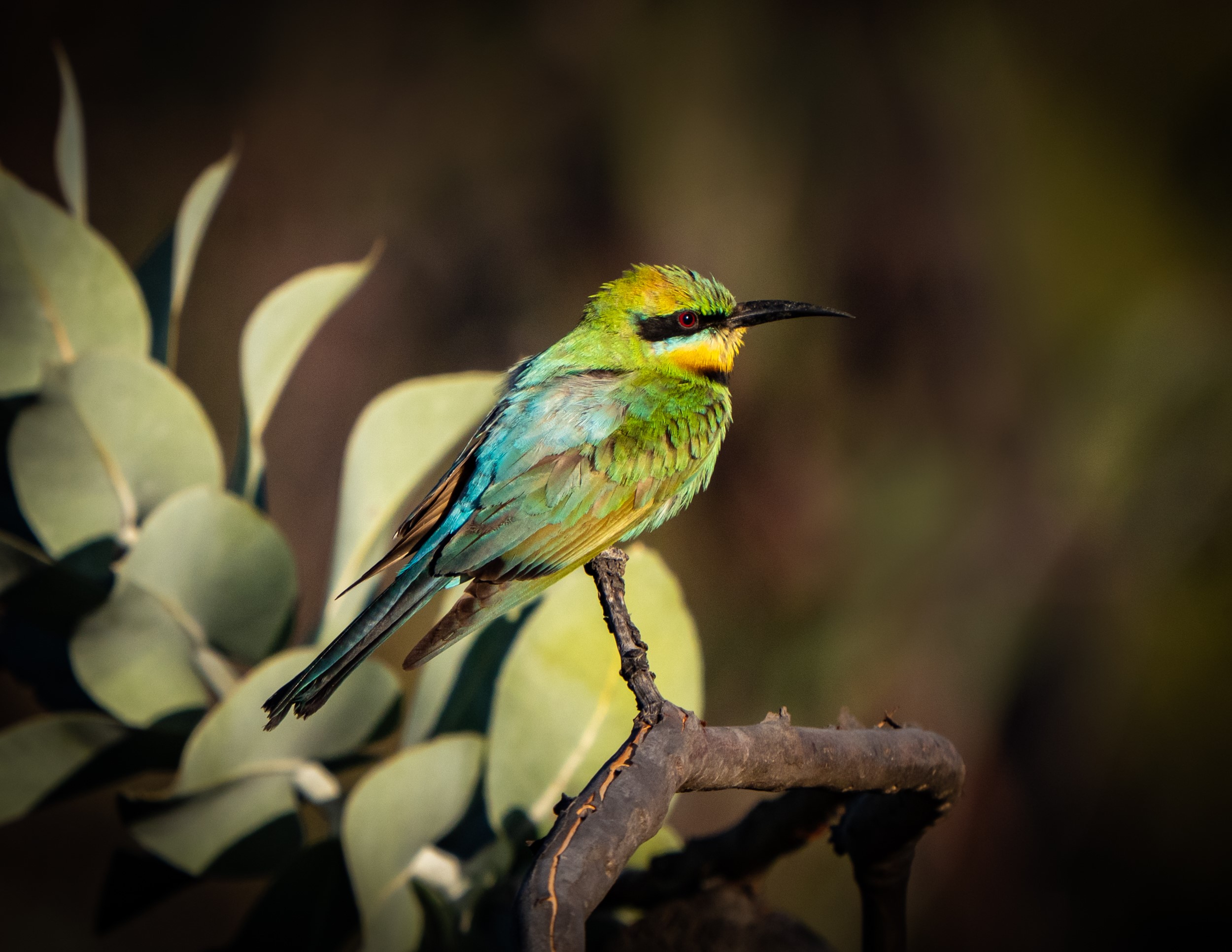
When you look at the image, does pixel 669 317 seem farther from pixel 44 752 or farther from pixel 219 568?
pixel 44 752

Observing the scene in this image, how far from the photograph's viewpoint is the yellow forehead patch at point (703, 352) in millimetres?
798

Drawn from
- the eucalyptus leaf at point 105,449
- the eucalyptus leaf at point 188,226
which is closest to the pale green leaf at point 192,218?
the eucalyptus leaf at point 188,226

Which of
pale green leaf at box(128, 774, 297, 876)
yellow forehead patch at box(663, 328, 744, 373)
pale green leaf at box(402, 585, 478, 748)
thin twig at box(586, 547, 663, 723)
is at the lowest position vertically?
pale green leaf at box(128, 774, 297, 876)

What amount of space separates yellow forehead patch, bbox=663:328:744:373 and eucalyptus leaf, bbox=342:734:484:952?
33 centimetres

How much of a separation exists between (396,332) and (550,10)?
0.57 meters

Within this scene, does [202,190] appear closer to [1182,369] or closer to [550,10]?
[550,10]

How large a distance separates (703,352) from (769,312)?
6cm

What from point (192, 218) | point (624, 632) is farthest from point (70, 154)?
point (624, 632)

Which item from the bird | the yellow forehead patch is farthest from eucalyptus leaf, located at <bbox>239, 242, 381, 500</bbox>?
the yellow forehead patch

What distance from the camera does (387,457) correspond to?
2.38ft

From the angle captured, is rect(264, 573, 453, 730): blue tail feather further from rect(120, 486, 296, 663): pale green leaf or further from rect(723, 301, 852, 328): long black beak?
rect(723, 301, 852, 328): long black beak

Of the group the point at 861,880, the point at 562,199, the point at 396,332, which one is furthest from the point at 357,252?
the point at 861,880

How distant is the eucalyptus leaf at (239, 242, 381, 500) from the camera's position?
2.41 ft

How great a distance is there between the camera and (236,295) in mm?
1427
